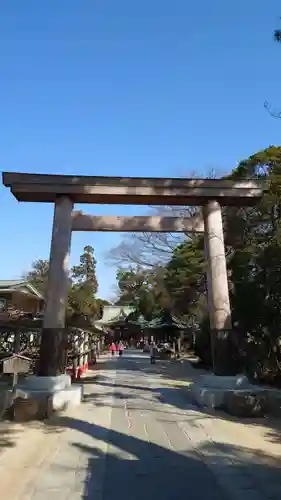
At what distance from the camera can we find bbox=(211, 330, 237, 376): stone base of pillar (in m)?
10.6

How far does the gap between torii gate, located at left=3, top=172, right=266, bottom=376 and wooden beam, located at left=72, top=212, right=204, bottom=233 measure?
0.06 meters

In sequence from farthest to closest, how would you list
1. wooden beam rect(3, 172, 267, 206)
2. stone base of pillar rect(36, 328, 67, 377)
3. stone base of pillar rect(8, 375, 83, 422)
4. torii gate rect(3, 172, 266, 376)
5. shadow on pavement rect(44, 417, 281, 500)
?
wooden beam rect(3, 172, 267, 206) → torii gate rect(3, 172, 266, 376) → stone base of pillar rect(36, 328, 67, 377) → stone base of pillar rect(8, 375, 83, 422) → shadow on pavement rect(44, 417, 281, 500)

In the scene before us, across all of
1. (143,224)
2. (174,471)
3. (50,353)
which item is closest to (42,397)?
(50,353)

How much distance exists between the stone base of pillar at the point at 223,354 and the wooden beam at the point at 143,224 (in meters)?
3.33

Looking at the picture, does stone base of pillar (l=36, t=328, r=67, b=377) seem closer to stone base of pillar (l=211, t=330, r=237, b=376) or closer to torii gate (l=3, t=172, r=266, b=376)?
torii gate (l=3, t=172, r=266, b=376)

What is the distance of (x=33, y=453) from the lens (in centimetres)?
637

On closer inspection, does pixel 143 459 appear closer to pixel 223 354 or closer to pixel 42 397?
pixel 42 397

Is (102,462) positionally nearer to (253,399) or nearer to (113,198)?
(253,399)

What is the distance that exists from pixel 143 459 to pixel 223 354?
507 cm

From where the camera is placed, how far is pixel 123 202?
12.0 metres

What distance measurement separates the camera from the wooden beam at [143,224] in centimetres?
1234

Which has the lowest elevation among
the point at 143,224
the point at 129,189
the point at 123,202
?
the point at 143,224

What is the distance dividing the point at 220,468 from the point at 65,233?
716cm

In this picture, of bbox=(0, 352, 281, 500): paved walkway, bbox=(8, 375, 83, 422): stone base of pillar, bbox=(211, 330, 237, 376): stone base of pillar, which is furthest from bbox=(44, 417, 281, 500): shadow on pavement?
bbox=(211, 330, 237, 376): stone base of pillar
